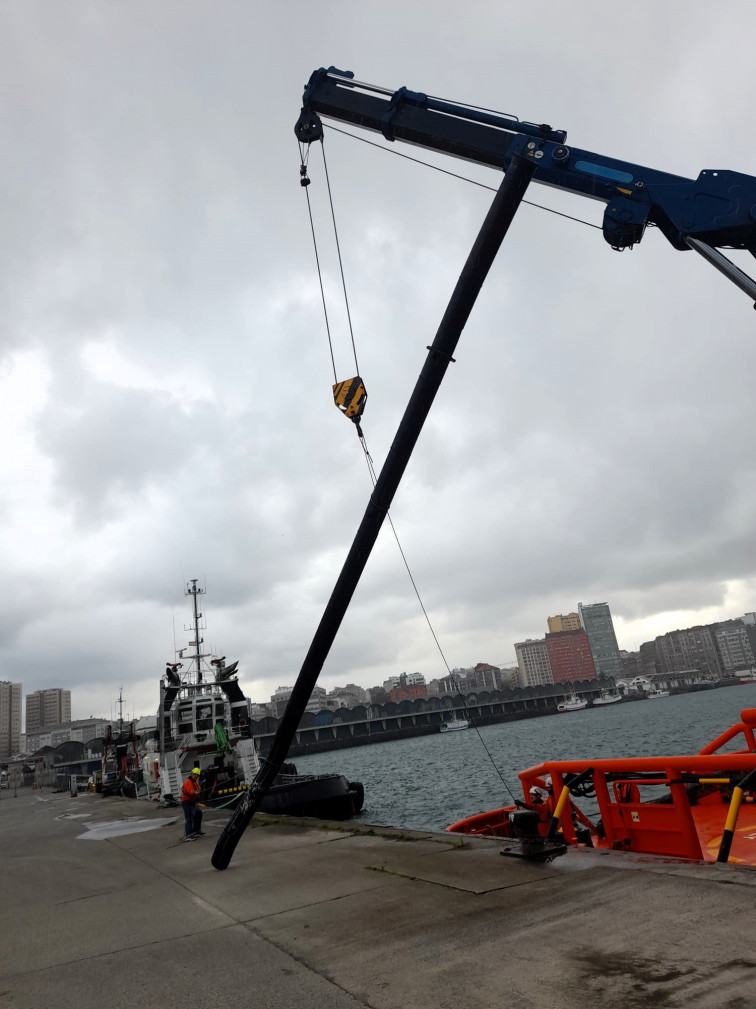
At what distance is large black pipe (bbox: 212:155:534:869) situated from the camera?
364 inches

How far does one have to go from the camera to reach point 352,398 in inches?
447

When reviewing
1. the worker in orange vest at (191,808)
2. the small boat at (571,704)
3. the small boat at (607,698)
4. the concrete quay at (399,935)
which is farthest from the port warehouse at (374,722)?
the concrete quay at (399,935)

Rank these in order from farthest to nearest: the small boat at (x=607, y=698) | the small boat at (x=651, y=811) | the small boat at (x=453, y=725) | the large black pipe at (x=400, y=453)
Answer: the small boat at (x=607, y=698) → the small boat at (x=453, y=725) → the large black pipe at (x=400, y=453) → the small boat at (x=651, y=811)

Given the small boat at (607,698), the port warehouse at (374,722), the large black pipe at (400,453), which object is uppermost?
the large black pipe at (400,453)

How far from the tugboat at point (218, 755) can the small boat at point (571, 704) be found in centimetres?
15364

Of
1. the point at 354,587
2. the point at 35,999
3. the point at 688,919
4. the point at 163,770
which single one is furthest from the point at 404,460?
the point at 163,770

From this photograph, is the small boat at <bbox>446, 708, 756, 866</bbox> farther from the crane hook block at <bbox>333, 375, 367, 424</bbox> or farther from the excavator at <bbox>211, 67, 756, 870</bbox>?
the crane hook block at <bbox>333, 375, 367, 424</bbox>

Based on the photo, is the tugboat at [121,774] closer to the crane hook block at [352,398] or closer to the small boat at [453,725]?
the crane hook block at [352,398]

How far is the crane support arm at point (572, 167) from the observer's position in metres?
10.5

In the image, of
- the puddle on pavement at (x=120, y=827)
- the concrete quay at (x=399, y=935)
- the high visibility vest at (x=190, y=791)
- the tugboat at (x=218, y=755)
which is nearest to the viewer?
the concrete quay at (x=399, y=935)

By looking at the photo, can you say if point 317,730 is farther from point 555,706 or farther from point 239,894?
point 239,894

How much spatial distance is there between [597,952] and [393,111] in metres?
13.5

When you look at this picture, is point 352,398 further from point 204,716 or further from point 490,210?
point 204,716

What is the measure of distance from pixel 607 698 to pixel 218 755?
175787 mm
